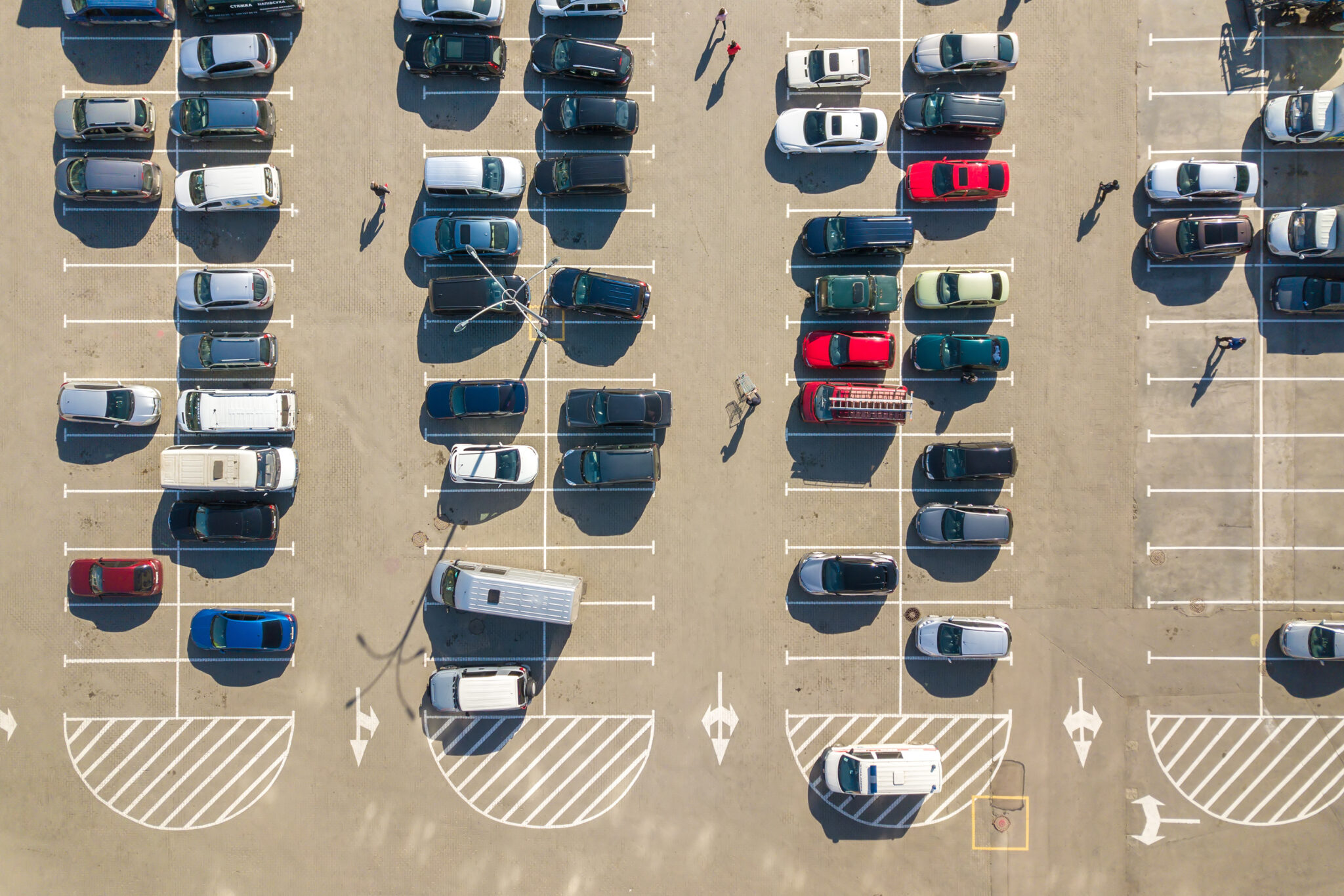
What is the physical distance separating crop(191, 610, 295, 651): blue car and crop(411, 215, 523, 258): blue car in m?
13.7

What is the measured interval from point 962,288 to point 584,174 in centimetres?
1342

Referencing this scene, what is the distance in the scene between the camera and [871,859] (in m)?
26.2

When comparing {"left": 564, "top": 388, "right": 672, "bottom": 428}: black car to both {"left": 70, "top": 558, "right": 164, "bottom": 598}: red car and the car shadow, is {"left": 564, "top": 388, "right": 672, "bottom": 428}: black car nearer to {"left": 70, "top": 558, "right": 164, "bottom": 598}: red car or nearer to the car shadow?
the car shadow

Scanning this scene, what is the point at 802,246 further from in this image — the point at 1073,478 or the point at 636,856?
the point at 636,856

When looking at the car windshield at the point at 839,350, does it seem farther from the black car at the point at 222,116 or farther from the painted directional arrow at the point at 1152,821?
the black car at the point at 222,116

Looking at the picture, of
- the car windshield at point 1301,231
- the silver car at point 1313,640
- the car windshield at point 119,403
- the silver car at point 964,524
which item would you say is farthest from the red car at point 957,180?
the car windshield at point 119,403

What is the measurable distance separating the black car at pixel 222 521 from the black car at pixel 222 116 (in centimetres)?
1291

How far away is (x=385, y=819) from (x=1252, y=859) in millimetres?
30307

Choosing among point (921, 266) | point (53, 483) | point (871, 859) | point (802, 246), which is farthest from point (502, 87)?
point (871, 859)

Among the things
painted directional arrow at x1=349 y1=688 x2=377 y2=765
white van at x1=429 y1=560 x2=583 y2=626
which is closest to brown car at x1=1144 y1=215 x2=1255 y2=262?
white van at x1=429 y1=560 x2=583 y2=626

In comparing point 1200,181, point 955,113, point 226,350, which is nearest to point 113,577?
point 226,350

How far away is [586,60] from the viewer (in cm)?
2527

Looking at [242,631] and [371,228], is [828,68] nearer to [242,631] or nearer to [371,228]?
[371,228]

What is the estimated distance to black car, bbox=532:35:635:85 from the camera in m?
25.2
